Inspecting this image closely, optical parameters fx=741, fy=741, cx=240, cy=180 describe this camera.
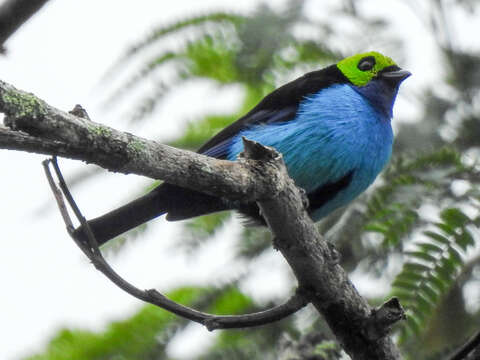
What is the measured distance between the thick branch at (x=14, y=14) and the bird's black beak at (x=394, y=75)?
345cm

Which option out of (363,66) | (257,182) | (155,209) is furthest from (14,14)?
(363,66)

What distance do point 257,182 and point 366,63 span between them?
2399mm

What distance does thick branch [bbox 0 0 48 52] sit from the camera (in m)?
1.12

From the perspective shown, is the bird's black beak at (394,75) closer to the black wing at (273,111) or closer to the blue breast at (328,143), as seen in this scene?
the black wing at (273,111)

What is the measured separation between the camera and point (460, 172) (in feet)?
11.4

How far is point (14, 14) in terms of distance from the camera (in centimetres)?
113

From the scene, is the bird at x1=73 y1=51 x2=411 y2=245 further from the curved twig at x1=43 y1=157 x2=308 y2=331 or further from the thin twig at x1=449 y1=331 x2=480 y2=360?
the thin twig at x1=449 y1=331 x2=480 y2=360

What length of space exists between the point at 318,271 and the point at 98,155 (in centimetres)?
97

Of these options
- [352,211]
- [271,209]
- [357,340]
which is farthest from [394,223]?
[271,209]

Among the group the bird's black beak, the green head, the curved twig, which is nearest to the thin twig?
the curved twig

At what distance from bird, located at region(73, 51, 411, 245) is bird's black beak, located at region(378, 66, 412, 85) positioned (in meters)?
0.42

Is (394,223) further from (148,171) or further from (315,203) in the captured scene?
(148,171)

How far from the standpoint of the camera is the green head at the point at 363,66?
4.31 m

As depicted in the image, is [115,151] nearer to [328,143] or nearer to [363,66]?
[328,143]
